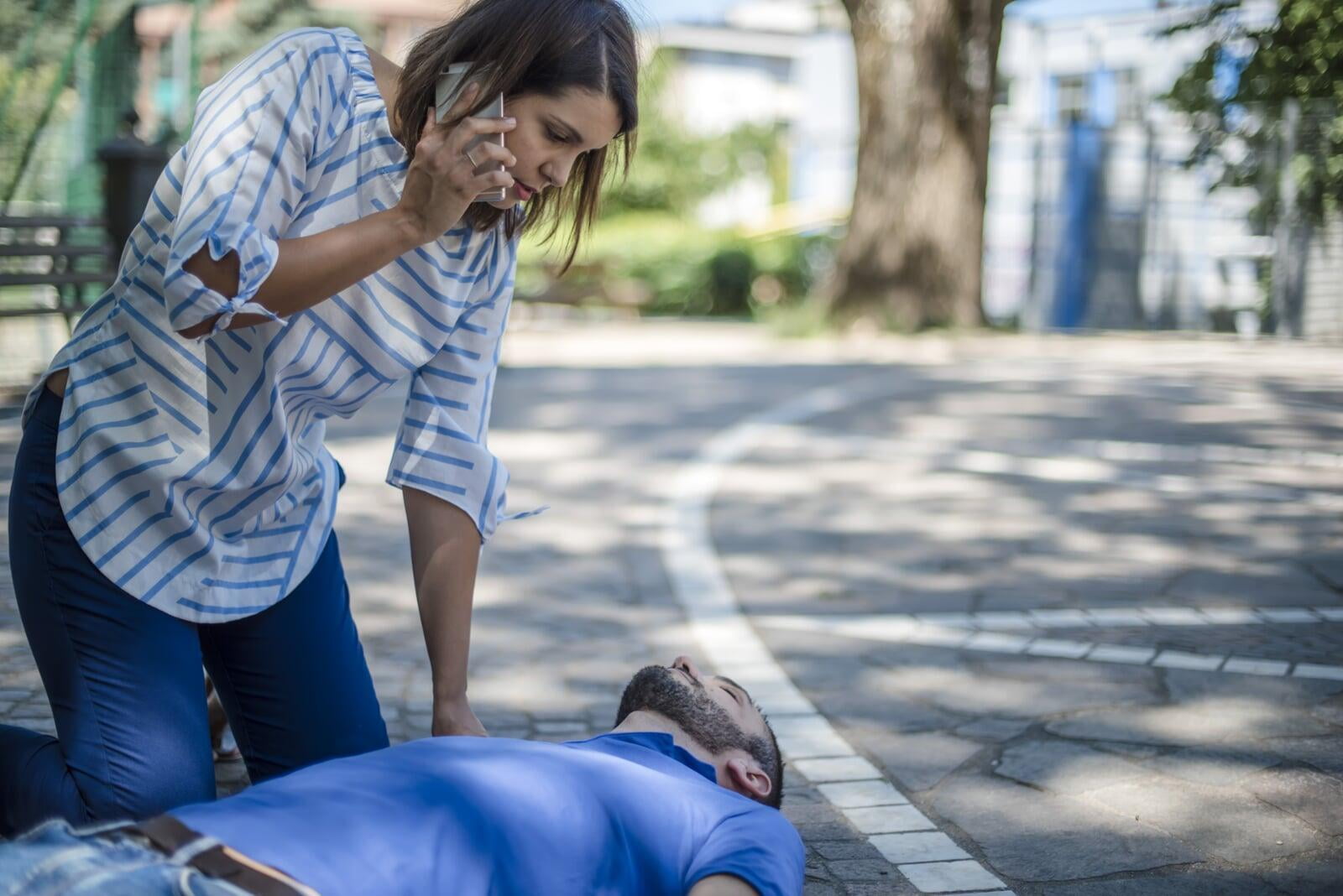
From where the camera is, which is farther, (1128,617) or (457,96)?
(1128,617)

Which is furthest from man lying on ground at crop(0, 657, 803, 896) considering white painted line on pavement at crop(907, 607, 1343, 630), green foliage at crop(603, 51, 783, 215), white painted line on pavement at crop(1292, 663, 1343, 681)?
green foliage at crop(603, 51, 783, 215)

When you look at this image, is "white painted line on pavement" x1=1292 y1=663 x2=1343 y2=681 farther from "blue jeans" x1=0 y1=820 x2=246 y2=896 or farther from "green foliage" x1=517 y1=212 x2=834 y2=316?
"green foliage" x1=517 y1=212 x2=834 y2=316

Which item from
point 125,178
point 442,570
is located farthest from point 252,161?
point 125,178

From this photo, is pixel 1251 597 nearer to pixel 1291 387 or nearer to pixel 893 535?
pixel 893 535

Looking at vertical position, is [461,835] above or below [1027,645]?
above

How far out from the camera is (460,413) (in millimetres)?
Result: 2848

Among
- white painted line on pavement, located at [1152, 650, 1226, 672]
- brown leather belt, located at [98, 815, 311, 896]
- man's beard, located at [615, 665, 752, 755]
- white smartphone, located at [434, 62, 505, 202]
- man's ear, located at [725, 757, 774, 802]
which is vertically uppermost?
white smartphone, located at [434, 62, 505, 202]

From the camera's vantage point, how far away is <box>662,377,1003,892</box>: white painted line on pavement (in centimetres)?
320

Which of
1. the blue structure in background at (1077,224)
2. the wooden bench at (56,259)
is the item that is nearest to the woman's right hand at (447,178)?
the wooden bench at (56,259)

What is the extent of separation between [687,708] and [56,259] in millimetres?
7538

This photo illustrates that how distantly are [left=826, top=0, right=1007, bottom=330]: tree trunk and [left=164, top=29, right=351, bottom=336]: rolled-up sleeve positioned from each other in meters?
13.1

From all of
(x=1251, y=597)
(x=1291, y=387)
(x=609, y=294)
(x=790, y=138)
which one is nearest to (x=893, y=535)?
(x=1251, y=597)

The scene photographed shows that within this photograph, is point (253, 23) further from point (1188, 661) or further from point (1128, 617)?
point (1188, 661)

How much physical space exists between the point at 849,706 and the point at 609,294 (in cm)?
1629
